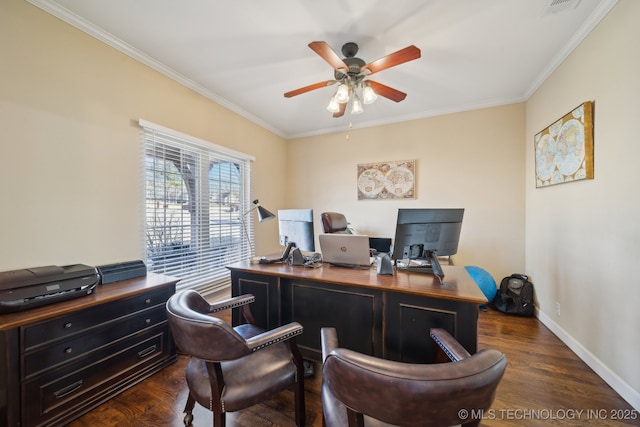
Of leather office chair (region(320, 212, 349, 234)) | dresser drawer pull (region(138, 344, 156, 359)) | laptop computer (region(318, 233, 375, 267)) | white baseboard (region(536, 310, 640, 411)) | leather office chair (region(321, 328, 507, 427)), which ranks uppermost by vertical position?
leather office chair (region(320, 212, 349, 234))

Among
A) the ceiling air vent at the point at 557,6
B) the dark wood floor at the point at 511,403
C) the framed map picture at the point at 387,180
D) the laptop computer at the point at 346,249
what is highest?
the ceiling air vent at the point at 557,6

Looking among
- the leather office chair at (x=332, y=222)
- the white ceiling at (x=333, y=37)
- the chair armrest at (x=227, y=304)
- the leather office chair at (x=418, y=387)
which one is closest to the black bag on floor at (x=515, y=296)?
the leather office chair at (x=332, y=222)

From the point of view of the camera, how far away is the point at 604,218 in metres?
1.85

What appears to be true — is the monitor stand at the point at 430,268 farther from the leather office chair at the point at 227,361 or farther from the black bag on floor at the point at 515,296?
the black bag on floor at the point at 515,296

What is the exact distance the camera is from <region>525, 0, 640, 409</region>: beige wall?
1.60 m

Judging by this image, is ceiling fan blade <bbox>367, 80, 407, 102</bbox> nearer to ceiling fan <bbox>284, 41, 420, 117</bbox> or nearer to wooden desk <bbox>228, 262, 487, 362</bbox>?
ceiling fan <bbox>284, 41, 420, 117</bbox>

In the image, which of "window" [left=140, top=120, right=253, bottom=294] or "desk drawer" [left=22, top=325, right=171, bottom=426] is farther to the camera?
"window" [left=140, top=120, right=253, bottom=294]

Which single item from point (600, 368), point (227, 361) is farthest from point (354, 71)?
point (600, 368)

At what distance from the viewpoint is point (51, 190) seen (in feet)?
5.72

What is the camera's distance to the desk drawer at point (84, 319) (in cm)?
134

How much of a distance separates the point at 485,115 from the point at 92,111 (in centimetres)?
447

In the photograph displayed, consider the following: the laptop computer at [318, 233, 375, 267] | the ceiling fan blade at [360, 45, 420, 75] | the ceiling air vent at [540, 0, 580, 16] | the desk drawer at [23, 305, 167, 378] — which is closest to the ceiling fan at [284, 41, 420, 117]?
the ceiling fan blade at [360, 45, 420, 75]

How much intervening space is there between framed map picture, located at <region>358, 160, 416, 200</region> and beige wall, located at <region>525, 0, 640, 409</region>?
1.62 meters

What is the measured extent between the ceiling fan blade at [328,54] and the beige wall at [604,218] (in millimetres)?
1959
